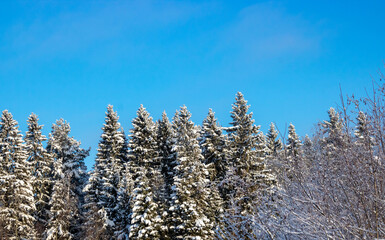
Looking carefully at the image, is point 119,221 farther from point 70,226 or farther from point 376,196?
point 376,196

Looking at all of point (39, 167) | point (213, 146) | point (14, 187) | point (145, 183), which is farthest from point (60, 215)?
point (213, 146)

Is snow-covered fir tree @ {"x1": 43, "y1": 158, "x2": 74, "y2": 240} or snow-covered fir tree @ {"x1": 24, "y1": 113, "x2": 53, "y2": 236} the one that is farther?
snow-covered fir tree @ {"x1": 24, "y1": 113, "x2": 53, "y2": 236}

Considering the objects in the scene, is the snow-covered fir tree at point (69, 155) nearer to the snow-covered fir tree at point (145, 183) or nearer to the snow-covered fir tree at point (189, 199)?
the snow-covered fir tree at point (145, 183)

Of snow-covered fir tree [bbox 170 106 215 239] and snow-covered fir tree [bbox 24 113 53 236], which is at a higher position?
snow-covered fir tree [bbox 24 113 53 236]

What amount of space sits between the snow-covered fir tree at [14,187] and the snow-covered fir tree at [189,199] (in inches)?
541

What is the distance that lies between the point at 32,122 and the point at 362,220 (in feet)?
131

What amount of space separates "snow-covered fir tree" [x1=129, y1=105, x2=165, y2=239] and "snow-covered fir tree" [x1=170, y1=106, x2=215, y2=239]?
158 cm

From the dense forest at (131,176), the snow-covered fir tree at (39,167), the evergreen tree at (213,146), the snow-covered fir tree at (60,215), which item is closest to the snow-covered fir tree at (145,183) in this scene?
the dense forest at (131,176)

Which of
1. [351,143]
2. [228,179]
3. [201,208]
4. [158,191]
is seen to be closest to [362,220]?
[351,143]

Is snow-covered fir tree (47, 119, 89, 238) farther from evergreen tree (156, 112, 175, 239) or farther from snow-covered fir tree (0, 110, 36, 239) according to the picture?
evergreen tree (156, 112, 175, 239)

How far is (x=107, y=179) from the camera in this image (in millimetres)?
32562

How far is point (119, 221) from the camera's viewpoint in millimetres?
31062

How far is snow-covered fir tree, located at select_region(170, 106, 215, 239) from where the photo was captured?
2478 centimetres

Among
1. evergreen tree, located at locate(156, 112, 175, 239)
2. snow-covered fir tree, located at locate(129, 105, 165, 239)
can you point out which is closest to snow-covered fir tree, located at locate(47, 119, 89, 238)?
snow-covered fir tree, located at locate(129, 105, 165, 239)
